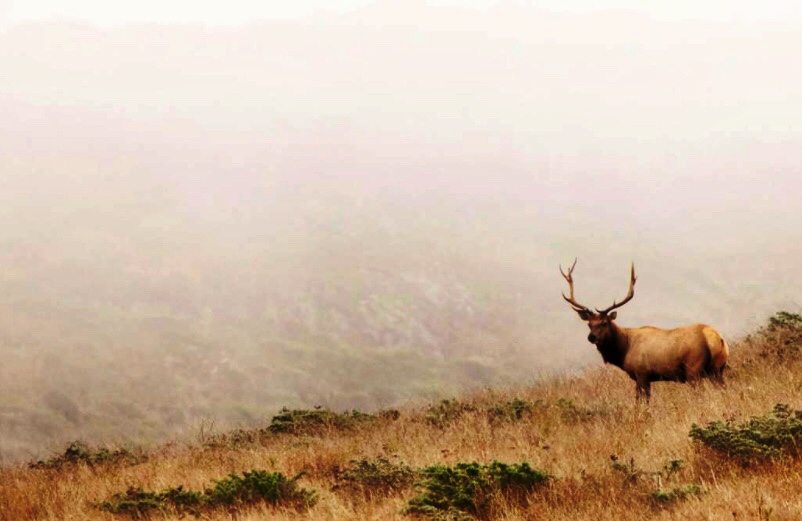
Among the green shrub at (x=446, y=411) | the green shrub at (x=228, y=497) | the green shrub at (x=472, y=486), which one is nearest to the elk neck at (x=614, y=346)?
the green shrub at (x=446, y=411)

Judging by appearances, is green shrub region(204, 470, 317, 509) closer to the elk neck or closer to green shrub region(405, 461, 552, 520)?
green shrub region(405, 461, 552, 520)

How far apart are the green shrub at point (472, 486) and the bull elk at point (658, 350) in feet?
17.1

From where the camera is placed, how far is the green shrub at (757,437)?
6.21 m

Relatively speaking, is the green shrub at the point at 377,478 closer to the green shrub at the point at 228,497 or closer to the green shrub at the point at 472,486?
the green shrub at the point at 228,497

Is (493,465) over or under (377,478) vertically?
over

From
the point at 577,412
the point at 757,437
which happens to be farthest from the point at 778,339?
the point at 757,437

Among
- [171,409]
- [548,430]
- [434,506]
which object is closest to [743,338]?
[548,430]

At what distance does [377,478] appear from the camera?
24.0 ft

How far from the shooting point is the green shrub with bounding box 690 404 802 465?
621cm

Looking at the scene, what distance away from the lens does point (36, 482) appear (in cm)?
961

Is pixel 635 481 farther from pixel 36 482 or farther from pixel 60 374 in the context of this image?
pixel 60 374

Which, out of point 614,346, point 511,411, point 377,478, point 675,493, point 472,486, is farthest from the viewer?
point 614,346

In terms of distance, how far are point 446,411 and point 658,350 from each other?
3109 millimetres

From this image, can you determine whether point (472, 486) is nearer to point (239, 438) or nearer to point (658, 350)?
point (658, 350)
